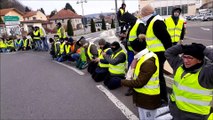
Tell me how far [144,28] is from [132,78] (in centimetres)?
193

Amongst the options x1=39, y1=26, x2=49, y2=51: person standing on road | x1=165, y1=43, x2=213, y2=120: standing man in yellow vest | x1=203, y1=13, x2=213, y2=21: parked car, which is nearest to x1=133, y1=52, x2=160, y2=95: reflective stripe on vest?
x1=165, y1=43, x2=213, y2=120: standing man in yellow vest

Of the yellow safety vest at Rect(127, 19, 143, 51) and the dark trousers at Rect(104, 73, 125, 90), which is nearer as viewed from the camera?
the yellow safety vest at Rect(127, 19, 143, 51)

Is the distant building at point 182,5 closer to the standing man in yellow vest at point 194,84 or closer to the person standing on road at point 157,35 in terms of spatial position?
the person standing on road at point 157,35

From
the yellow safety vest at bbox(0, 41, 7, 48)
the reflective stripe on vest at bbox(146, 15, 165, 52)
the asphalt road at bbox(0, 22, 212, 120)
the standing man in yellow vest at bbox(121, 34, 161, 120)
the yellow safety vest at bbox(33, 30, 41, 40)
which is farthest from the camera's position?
the yellow safety vest at bbox(0, 41, 7, 48)

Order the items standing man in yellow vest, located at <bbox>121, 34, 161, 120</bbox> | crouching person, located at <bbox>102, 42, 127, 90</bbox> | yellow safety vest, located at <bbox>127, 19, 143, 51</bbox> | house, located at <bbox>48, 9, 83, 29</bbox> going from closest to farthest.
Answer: standing man in yellow vest, located at <bbox>121, 34, 161, 120</bbox>
yellow safety vest, located at <bbox>127, 19, 143, 51</bbox>
crouching person, located at <bbox>102, 42, 127, 90</bbox>
house, located at <bbox>48, 9, 83, 29</bbox>

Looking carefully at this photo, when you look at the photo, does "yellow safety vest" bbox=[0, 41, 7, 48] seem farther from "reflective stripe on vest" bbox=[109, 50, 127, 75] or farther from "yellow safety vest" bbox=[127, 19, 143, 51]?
"yellow safety vest" bbox=[127, 19, 143, 51]

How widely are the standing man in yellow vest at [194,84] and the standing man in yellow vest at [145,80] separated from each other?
595 mm

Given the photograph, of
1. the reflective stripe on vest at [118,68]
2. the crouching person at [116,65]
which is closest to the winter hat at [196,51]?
the crouching person at [116,65]

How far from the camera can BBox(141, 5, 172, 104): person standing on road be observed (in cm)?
490

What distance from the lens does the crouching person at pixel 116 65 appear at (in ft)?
21.2

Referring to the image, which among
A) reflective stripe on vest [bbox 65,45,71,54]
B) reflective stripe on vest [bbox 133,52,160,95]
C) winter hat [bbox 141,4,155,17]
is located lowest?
reflective stripe on vest [bbox 65,45,71,54]

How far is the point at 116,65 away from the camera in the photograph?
21.8 ft

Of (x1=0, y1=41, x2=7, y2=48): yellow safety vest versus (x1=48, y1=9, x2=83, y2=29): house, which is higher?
(x1=48, y1=9, x2=83, y2=29): house

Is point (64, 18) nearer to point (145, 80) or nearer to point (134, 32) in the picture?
point (134, 32)
